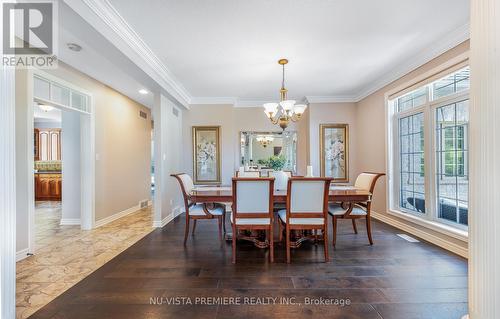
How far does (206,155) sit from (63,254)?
3.13m

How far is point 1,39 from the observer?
1.30 meters

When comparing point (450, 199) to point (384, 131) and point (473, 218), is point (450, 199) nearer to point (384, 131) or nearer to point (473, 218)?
point (384, 131)

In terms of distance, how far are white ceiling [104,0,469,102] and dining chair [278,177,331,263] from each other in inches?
67.1

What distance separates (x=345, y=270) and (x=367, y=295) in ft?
1.49

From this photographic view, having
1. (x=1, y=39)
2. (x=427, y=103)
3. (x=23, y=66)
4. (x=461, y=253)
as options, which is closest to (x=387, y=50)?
(x=427, y=103)

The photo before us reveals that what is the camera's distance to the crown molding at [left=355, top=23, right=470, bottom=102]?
2.73m

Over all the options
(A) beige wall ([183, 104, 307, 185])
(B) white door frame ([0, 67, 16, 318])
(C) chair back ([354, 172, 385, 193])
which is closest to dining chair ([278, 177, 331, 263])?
(C) chair back ([354, 172, 385, 193])

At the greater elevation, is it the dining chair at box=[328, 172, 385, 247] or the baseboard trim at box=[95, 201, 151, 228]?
the dining chair at box=[328, 172, 385, 247]

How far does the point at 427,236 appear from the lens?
3328 millimetres

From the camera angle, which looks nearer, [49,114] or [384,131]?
[384,131]

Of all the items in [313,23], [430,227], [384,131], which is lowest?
[430,227]

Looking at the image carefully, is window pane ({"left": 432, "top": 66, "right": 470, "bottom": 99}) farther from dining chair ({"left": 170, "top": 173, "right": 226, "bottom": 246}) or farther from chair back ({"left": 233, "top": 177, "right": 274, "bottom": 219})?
dining chair ({"left": 170, "top": 173, "right": 226, "bottom": 246})

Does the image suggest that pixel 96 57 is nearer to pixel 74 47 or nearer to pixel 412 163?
pixel 74 47

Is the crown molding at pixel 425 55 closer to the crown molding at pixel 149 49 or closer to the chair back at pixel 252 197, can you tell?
the crown molding at pixel 149 49
